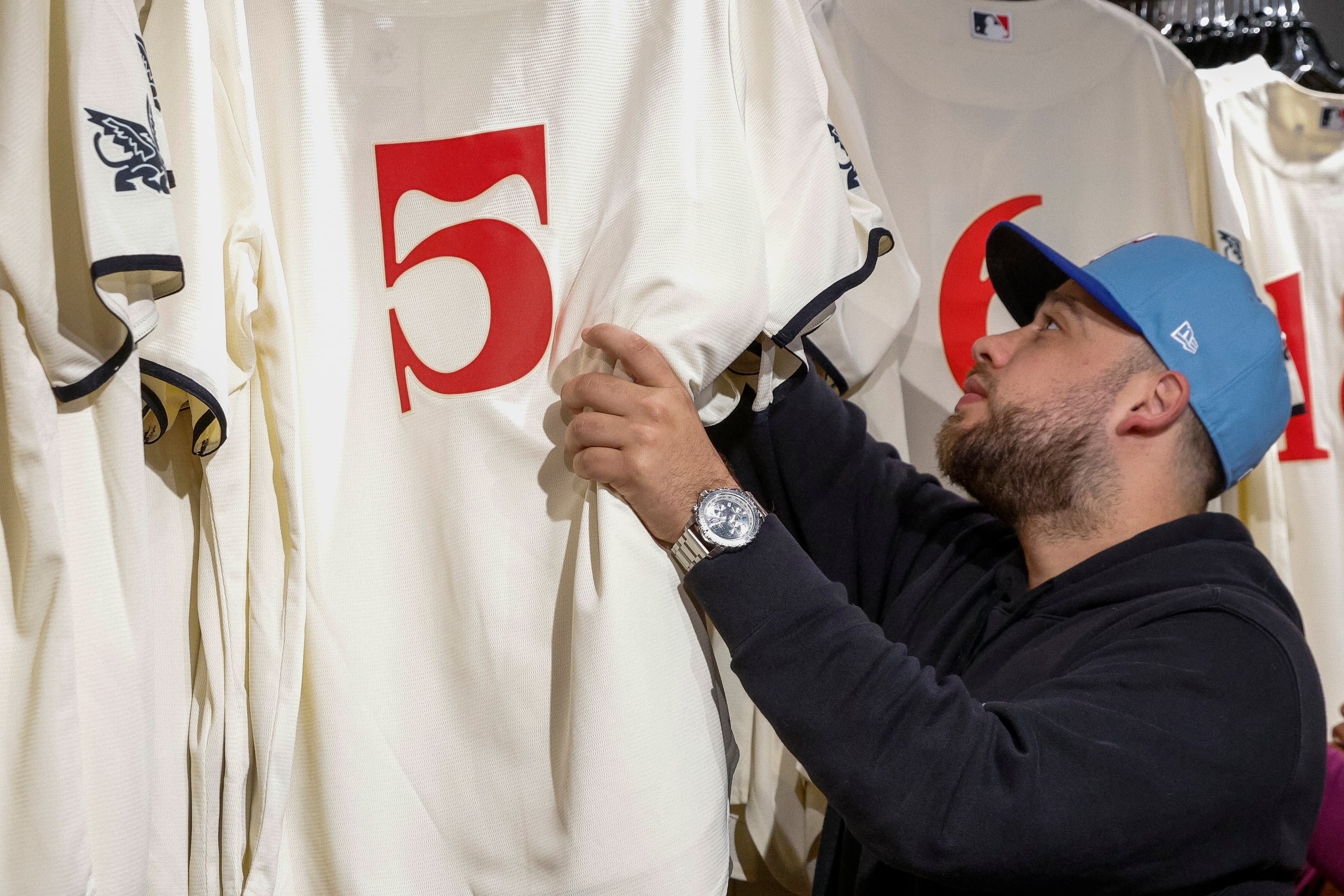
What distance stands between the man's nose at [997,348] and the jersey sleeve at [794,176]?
0.35 metres

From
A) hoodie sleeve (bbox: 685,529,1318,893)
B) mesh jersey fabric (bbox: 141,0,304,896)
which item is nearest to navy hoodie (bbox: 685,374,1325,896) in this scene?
hoodie sleeve (bbox: 685,529,1318,893)

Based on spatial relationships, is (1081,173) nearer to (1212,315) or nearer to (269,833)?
(1212,315)

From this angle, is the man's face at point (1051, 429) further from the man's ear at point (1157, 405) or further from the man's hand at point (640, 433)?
the man's hand at point (640, 433)

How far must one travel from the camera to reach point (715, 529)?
94 centimetres

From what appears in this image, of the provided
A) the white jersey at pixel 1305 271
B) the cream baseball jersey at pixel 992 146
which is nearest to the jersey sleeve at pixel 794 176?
the cream baseball jersey at pixel 992 146

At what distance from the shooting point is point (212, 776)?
0.83 m

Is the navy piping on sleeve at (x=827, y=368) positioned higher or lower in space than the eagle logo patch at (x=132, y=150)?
lower

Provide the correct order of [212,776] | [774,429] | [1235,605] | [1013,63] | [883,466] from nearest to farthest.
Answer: [212,776] < [1235,605] < [774,429] < [883,466] < [1013,63]

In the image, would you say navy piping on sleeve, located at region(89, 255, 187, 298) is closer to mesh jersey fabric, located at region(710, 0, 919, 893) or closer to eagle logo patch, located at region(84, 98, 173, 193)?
eagle logo patch, located at region(84, 98, 173, 193)

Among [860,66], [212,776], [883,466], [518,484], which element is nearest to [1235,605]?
[883,466]

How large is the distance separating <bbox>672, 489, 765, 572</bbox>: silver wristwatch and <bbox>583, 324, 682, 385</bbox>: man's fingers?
0.12 m

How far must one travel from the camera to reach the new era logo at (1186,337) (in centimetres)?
123

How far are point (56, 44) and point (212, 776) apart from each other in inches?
21.0

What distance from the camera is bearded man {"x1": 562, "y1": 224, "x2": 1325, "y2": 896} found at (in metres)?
0.91
